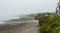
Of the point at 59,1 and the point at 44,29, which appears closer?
the point at 44,29

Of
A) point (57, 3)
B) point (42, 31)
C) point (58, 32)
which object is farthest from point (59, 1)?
point (58, 32)

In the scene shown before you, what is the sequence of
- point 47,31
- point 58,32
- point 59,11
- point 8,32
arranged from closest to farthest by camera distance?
point 58,32
point 47,31
point 8,32
point 59,11

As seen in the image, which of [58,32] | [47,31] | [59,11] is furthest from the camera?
[59,11]

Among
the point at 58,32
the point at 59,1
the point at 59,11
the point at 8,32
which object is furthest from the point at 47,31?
the point at 59,1

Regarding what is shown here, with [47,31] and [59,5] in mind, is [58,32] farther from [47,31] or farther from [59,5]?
[59,5]

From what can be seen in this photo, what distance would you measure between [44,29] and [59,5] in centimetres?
3005

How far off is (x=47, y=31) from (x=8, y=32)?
17612 mm

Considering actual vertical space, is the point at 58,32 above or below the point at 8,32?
above

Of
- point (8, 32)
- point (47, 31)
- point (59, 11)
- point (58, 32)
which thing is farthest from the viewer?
point (59, 11)

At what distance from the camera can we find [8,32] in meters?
31.6

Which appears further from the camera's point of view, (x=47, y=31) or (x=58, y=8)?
(x=58, y=8)

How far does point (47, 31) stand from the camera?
14508mm

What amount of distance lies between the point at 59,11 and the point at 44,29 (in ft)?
97.1

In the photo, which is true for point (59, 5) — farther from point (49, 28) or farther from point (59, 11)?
point (49, 28)
